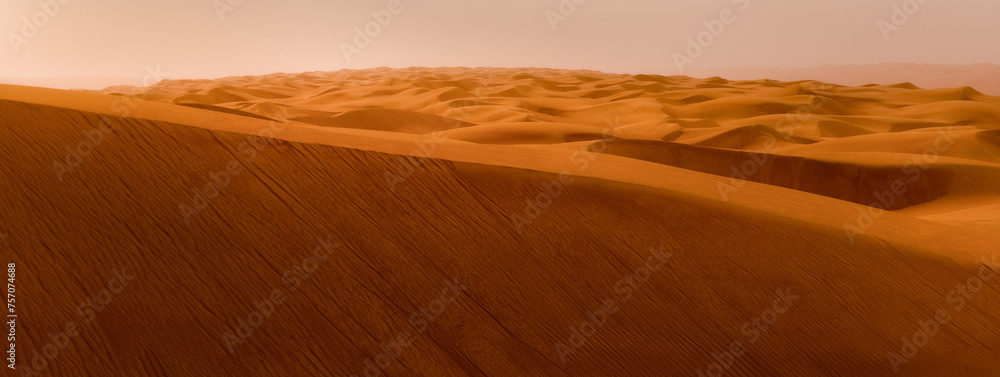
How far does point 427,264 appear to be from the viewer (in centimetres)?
155

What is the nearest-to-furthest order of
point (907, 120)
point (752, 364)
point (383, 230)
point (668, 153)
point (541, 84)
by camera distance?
point (752, 364), point (383, 230), point (668, 153), point (907, 120), point (541, 84)

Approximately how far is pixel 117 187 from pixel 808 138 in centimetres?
531

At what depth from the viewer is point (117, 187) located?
1621 millimetres

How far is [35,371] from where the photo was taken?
4.14 ft

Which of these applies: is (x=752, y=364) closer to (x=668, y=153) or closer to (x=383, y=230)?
(x=383, y=230)

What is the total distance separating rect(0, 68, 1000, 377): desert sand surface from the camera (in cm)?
138

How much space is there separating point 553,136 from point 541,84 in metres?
8.65

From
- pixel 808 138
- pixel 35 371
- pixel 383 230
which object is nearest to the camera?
pixel 35 371

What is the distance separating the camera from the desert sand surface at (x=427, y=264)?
4.53 feet

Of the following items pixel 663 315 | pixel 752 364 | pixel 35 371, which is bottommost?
pixel 752 364

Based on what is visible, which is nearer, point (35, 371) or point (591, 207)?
point (35, 371)

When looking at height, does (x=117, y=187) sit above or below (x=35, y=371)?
above

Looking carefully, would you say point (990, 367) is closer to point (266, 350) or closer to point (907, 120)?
point (266, 350)

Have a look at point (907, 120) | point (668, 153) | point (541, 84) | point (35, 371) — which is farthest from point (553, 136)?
point (541, 84)
